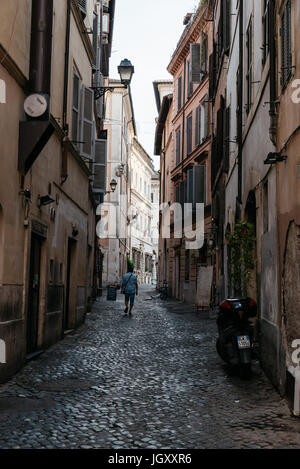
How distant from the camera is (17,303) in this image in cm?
816

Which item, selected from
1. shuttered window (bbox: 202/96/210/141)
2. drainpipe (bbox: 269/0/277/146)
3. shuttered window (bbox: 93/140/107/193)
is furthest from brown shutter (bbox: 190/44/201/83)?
drainpipe (bbox: 269/0/277/146)

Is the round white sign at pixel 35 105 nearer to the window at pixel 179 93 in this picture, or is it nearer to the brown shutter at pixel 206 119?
the brown shutter at pixel 206 119

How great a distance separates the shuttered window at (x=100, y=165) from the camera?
59.0ft

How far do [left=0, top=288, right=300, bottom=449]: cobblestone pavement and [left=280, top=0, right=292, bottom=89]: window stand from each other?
358cm

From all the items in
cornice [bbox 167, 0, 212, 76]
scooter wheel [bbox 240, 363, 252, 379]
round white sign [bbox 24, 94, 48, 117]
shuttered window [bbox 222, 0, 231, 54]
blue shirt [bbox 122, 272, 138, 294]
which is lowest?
scooter wheel [bbox 240, 363, 252, 379]

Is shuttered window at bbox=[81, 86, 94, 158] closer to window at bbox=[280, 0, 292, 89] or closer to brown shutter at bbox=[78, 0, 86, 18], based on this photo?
brown shutter at bbox=[78, 0, 86, 18]

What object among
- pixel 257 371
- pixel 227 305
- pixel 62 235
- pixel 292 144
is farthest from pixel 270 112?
pixel 62 235

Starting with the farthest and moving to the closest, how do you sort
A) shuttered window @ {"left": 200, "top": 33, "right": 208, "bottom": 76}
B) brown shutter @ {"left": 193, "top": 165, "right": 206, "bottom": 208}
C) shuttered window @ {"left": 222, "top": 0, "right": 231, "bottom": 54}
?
shuttered window @ {"left": 200, "top": 33, "right": 208, "bottom": 76}, brown shutter @ {"left": 193, "top": 165, "right": 206, "bottom": 208}, shuttered window @ {"left": 222, "top": 0, "right": 231, "bottom": 54}

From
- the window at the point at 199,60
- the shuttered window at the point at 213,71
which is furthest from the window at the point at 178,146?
the shuttered window at the point at 213,71

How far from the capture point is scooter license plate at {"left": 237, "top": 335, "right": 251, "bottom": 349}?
26.4ft

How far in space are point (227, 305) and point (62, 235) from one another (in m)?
4.64

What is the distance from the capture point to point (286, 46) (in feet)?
22.9

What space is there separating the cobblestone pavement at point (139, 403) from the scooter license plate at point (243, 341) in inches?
17.4
